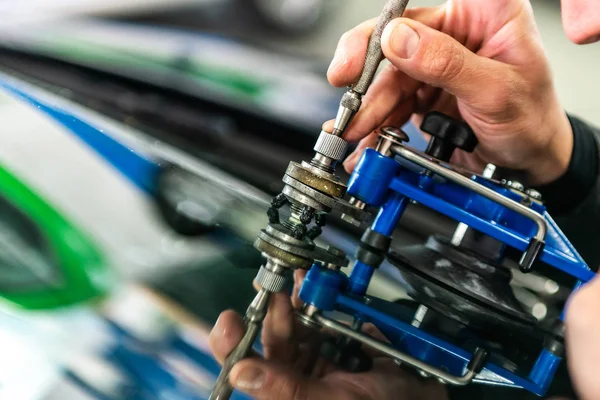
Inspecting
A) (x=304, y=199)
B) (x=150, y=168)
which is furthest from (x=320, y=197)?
(x=150, y=168)

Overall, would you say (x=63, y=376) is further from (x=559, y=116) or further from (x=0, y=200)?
(x=559, y=116)

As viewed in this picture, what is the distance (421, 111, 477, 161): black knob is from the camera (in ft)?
1.89

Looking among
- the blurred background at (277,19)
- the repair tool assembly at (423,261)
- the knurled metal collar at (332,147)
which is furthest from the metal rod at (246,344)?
the blurred background at (277,19)

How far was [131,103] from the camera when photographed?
45.7 inches

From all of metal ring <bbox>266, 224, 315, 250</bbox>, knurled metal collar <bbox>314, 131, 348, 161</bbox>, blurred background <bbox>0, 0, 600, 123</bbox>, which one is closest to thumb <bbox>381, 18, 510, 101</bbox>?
knurled metal collar <bbox>314, 131, 348, 161</bbox>

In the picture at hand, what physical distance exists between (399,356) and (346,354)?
5cm

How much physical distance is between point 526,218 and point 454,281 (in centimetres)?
11

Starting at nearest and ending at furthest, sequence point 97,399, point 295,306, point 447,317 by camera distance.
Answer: point 97,399 → point 295,306 → point 447,317

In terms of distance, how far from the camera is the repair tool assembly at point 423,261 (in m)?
0.43

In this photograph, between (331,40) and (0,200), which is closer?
(0,200)

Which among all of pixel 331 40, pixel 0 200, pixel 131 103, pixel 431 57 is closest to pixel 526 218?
pixel 431 57

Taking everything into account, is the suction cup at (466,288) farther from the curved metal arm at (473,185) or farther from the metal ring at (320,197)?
the metal ring at (320,197)

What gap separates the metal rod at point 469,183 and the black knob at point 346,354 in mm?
211

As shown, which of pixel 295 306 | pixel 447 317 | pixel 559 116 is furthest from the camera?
pixel 559 116
